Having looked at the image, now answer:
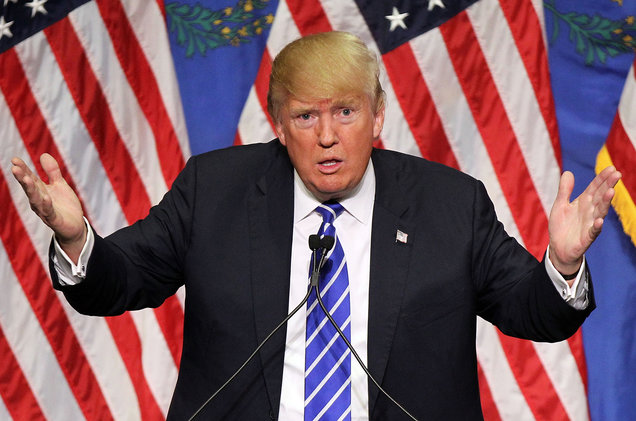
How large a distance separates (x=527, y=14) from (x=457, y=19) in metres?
0.25

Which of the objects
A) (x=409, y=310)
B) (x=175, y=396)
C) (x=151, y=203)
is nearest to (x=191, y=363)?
(x=175, y=396)

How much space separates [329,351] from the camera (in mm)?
1942

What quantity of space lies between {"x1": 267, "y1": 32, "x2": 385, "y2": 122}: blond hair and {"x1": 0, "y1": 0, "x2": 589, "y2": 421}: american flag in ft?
4.63

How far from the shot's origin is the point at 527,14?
134 inches

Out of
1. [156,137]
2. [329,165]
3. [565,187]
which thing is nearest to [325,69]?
[329,165]

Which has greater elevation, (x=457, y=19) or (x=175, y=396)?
(x=457, y=19)

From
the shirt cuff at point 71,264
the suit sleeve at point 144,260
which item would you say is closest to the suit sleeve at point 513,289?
the suit sleeve at point 144,260

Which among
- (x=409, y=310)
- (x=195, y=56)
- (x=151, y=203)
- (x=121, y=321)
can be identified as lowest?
(x=121, y=321)

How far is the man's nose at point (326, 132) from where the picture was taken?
6.58 ft

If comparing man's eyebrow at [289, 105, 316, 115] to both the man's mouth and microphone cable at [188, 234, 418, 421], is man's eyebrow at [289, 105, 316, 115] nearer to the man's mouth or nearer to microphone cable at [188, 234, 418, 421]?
the man's mouth

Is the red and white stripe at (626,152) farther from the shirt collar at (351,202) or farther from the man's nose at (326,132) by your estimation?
the man's nose at (326,132)

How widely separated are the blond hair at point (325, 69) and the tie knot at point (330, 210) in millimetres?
244

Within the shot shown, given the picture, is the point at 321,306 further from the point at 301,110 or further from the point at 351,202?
the point at 301,110

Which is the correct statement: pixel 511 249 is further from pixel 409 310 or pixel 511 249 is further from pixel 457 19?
pixel 457 19
